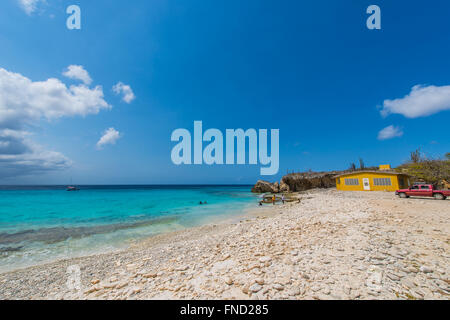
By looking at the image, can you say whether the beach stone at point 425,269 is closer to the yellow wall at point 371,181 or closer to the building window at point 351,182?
the yellow wall at point 371,181

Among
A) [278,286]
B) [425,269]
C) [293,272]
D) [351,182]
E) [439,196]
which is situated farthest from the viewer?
[351,182]

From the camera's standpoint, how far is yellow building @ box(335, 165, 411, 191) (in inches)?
1102

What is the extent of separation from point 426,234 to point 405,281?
5.08m

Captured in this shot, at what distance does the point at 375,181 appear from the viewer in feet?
99.3

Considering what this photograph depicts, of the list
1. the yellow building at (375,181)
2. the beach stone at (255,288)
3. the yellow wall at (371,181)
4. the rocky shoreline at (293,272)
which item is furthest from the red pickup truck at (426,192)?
the beach stone at (255,288)

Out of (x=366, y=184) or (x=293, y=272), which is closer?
(x=293, y=272)

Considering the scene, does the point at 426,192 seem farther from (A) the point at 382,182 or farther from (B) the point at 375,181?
(B) the point at 375,181

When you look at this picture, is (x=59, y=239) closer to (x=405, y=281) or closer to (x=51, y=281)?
(x=51, y=281)

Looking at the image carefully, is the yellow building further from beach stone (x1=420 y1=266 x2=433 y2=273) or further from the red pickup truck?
beach stone (x1=420 y1=266 x2=433 y2=273)

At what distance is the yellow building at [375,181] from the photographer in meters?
28.0

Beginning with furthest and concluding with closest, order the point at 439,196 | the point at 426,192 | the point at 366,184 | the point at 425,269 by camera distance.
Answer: the point at 366,184, the point at 426,192, the point at 439,196, the point at 425,269

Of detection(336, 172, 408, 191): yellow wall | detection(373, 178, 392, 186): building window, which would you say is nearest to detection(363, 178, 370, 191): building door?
detection(336, 172, 408, 191): yellow wall

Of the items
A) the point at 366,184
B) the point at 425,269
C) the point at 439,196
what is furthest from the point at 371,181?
the point at 425,269
